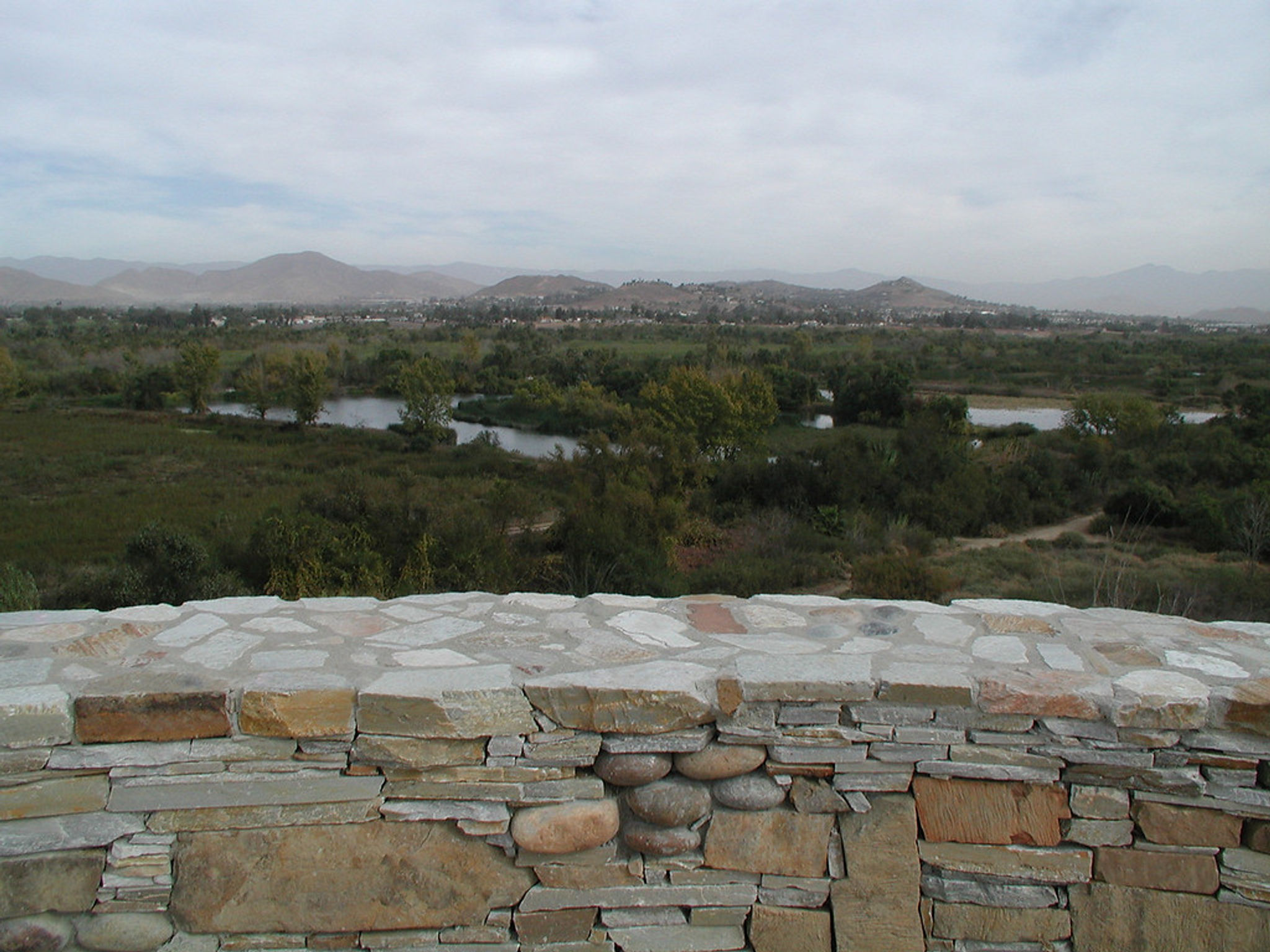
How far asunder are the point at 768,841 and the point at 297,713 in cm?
153

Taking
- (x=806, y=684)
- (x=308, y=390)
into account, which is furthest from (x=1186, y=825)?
(x=308, y=390)

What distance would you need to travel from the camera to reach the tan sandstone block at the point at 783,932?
2.60m

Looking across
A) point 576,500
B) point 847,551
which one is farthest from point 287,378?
point 847,551

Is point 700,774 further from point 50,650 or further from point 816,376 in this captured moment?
point 816,376

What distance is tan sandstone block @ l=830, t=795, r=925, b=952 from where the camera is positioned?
8.48 feet

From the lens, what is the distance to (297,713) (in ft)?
8.10

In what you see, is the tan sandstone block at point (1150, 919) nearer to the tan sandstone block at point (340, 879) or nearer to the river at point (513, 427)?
the tan sandstone block at point (340, 879)

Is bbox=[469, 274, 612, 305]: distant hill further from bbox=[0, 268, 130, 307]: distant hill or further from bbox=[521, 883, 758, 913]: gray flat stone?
bbox=[521, 883, 758, 913]: gray flat stone

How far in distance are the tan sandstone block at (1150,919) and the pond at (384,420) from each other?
97.7 ft

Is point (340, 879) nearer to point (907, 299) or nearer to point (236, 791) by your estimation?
point (236, 791)

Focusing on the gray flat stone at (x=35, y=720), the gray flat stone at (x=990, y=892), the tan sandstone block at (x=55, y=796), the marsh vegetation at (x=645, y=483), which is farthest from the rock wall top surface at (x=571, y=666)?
the marsh vegetation at (x=645, y=483)

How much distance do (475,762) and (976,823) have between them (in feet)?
5.24

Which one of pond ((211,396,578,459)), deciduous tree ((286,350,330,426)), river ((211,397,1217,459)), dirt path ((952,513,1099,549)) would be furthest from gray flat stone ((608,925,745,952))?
deciduous tree ((286,350,330,426))

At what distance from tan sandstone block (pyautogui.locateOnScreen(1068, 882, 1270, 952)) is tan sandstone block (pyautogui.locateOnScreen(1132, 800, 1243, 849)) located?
19cm
